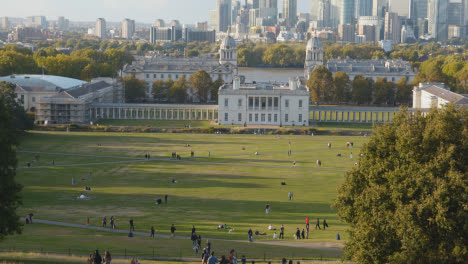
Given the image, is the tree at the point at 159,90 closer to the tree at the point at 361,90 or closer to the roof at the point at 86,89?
the roof at the point at 86,89

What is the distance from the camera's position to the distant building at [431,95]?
116 m

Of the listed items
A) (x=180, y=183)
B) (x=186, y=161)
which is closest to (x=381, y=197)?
(x=180, y=183)

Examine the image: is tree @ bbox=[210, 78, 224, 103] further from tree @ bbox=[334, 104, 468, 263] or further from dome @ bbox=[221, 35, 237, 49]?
tree @ bbox=[334, 104, 468, 263]

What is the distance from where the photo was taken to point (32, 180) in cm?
6788

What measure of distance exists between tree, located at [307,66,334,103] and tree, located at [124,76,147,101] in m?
32.4

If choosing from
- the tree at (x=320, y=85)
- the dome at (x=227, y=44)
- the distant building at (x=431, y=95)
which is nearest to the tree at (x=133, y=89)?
the tree at (x=320, y=85)

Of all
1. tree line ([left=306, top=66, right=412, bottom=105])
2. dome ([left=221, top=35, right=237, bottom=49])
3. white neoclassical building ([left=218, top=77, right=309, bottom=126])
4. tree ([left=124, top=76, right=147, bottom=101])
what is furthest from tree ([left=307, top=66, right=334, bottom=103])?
dome ([left=221, top=35, right=237, bottom=49])

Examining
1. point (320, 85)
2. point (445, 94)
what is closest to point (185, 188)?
point (445, 94)

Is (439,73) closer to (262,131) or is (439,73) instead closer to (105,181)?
(262,131)

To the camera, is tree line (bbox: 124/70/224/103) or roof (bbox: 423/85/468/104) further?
tree line (bbox: 124/70/224/103)

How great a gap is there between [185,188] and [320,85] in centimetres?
7590

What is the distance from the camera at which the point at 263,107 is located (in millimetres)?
121062

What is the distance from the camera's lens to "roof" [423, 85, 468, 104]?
11282 cm

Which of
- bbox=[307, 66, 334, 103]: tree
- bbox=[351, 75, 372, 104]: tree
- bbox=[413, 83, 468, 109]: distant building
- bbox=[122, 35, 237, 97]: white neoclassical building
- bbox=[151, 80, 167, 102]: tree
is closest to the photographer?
bbox=[413, 83, 468, 109]: distant building
